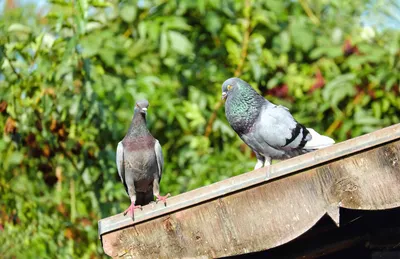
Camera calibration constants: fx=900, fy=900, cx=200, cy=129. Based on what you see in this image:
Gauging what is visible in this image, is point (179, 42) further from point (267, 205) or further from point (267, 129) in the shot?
point (267, 205)

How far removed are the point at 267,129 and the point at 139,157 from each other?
32.7 inches

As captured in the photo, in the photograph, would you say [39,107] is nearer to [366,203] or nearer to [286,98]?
[286,98]

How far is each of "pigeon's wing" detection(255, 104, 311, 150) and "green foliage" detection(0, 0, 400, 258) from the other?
1.29m

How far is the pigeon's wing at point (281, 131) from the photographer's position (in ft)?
13.1

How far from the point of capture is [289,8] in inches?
289

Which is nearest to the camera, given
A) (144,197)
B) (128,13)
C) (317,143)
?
(317,143)

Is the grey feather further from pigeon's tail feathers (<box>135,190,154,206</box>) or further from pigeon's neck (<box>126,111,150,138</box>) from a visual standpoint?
pigeon's tail feathers (<box>135,190,154,206</box>)

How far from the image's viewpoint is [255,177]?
9.09 ft

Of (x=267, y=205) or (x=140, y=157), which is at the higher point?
(x=267, y=205)

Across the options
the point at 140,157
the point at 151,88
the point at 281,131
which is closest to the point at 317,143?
the point at 281,131

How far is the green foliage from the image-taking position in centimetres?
551

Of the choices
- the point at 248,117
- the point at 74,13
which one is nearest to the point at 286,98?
the point at 74,13

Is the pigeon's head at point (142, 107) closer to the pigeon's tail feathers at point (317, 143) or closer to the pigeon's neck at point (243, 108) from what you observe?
the pigeon's neck at point (243, 108)

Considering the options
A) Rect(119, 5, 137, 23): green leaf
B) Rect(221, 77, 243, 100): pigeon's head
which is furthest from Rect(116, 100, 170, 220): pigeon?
Rect(119, 5, 137, 23): green leaf
